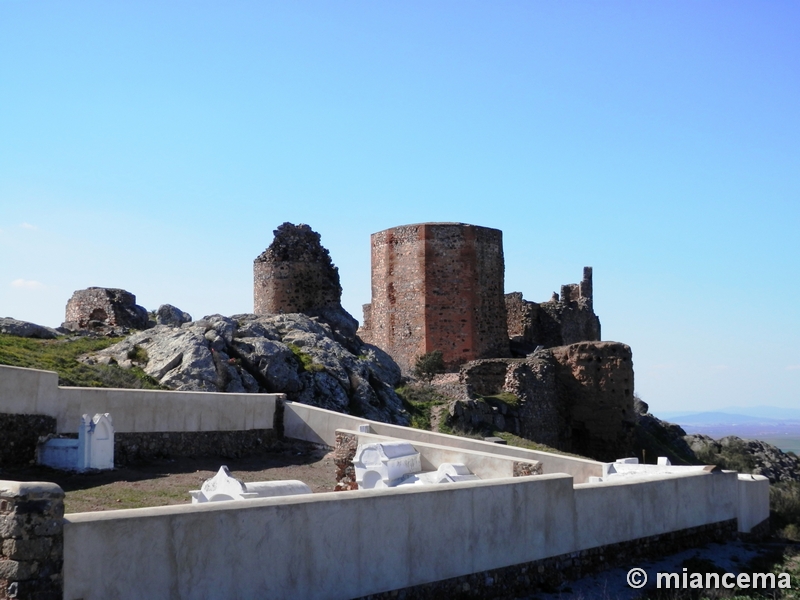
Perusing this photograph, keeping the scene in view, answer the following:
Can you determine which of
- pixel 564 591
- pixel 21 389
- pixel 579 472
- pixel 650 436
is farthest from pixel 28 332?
pixel 650 436

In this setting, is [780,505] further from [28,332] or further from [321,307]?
[28,332]

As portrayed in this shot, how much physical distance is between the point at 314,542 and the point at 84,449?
16.3ft

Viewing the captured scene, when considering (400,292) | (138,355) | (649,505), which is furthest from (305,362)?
(400,292)

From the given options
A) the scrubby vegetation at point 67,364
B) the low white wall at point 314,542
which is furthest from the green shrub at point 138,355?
the low white wall at point 314,542

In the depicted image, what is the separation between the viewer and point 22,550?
5.70 metres

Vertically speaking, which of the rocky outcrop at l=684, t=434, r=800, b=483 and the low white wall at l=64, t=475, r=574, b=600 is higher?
the low white wall at l=64, t=475, r=574, b=600

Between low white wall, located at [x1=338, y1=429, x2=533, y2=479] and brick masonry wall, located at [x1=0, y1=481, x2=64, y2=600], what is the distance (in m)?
5.70

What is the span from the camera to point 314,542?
714cm

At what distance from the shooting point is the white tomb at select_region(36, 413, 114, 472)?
1102cm

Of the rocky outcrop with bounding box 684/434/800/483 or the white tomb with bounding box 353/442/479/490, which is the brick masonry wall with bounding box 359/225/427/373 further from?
the white tomb with bounding box 353/442/479/490

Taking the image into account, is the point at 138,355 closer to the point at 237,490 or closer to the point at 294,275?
the point at 294,275

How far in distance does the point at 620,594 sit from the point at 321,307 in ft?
59.3

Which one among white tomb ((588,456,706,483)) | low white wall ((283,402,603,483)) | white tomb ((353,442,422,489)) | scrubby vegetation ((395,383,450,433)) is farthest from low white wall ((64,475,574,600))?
scrubby vegetation ((395,383,450,433))

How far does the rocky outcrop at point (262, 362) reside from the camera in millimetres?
17812
